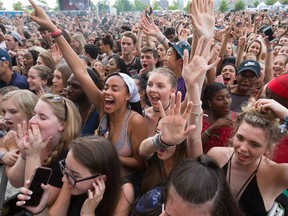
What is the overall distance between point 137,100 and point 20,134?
1140 millimetres

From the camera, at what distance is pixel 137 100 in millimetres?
2883

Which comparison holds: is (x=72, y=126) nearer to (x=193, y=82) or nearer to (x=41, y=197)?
(x=41, y=197)

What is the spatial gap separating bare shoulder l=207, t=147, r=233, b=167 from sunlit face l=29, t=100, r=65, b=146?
1.17 metres

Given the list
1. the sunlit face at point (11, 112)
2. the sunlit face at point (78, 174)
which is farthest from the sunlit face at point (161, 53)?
the sunlit face at point (78, 174)

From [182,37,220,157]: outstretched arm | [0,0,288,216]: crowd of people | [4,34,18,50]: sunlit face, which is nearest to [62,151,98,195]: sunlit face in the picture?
[0,0,288,216]: crowd of people

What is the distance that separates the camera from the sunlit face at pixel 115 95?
107 inches

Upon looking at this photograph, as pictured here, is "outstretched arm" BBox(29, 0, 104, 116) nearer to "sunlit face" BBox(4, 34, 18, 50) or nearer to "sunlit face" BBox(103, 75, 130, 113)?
"sunlit face" BBox(103, 75, 130, 113)

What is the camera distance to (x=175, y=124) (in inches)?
73.0

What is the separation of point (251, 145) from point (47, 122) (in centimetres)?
147

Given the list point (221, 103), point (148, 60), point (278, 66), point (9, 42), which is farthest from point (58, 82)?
point (9, 42)

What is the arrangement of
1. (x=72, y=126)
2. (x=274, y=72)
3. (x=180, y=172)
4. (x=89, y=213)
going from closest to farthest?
(x=180, y=172) → (x=89, y=213) → (x=72, y=126) → (x=274, y=72)

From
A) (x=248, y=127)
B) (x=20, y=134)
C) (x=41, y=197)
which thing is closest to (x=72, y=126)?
(x=20, y=134)

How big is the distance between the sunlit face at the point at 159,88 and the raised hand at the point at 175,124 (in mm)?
996

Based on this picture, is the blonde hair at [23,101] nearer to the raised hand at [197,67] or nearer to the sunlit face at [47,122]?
the sunlit face at [47,122]
